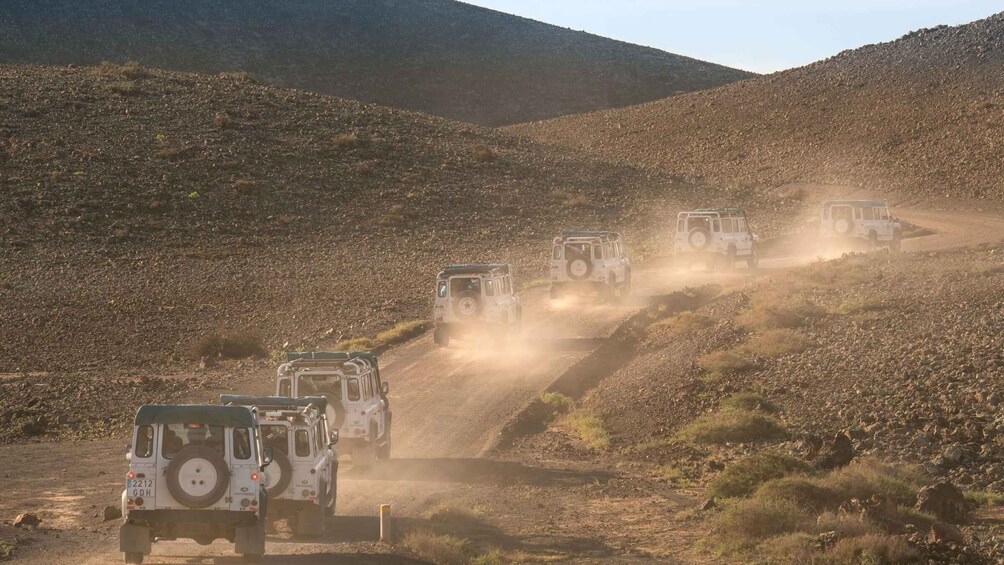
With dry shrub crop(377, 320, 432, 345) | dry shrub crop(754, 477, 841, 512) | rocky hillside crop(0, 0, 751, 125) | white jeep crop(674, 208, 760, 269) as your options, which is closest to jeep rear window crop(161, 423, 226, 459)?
dry shrub crop(754, 477, 841, 512)

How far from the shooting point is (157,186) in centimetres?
6956

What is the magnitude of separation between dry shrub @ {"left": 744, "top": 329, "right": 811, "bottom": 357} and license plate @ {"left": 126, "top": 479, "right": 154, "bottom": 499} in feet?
69.1

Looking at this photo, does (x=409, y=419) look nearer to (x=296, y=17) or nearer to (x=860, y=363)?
(x=860, y=363)

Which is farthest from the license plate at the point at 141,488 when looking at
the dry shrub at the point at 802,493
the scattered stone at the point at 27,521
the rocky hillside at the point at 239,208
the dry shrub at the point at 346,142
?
the dry shrub at the point at 346,142

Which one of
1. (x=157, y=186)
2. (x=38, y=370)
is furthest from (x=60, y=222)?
(x=38, y=370)

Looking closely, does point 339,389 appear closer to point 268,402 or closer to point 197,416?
point 268,402

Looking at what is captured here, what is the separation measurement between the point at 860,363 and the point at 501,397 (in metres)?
8.68

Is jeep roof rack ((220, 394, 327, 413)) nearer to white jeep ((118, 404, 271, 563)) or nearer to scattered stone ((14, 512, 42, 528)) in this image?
white jeep ((118, 404, 271, 563))

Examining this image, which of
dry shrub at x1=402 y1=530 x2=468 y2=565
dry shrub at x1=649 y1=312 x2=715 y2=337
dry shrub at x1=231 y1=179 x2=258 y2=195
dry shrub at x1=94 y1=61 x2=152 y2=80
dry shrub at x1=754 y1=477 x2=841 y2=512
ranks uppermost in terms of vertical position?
dry shrub at x1=94 y1=61 x2=152 y2=80

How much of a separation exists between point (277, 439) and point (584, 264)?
2641cm

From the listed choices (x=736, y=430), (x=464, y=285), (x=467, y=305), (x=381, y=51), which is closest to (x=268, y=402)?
(x=736, y=430)

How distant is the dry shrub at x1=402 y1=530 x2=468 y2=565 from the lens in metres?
18.1

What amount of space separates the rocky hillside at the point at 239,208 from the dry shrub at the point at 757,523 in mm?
24040

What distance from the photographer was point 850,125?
103m
